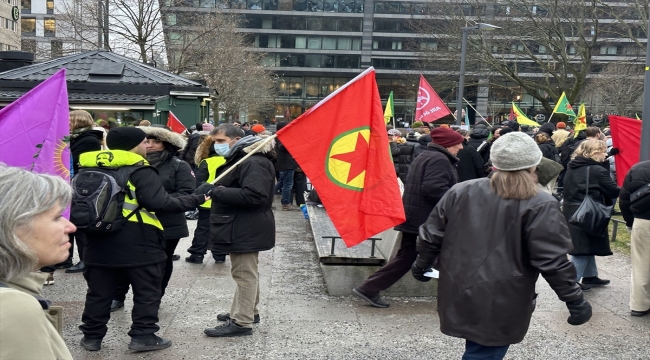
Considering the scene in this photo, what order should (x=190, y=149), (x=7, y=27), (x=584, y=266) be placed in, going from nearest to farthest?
(x=584, y=266) → (x=190, y=149) → (x=7, y=27)

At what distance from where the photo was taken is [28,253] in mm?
1892

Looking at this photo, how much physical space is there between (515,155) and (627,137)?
6.31 meters

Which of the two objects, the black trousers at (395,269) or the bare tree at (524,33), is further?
the bare tree at (524,33)

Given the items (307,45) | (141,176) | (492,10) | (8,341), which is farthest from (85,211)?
(307,45)

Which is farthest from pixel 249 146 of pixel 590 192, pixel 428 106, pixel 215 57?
pixel 215 57

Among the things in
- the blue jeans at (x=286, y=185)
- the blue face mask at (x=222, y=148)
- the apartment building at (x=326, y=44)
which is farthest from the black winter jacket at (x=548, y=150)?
the apartment building at (x=326, y=44)

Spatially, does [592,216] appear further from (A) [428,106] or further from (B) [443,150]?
(A) [428,106]

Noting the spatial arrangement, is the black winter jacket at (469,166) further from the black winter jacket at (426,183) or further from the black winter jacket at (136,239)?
the black winter jacket at (136,239)

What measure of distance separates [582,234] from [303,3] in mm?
81621

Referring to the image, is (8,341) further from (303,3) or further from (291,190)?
(303,3)

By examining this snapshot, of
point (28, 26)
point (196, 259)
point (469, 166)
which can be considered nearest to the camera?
point (196, 259)

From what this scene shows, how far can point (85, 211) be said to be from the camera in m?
4.64

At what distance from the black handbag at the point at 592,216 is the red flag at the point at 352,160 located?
228cm

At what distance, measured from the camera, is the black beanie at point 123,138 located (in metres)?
4.97
